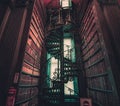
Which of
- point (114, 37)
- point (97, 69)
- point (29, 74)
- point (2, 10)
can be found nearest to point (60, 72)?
point (29, 74)

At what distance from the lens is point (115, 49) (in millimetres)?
2203

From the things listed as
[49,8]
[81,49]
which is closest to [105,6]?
[81,49]

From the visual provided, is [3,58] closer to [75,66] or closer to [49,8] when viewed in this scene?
[75,66]

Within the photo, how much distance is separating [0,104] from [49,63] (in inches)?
134

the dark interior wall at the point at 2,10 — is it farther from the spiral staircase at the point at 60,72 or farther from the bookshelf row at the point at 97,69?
the bookshelf row at the point at 97,69

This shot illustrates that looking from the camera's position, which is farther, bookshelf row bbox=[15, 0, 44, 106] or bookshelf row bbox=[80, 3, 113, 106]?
bookshelf row bbox=[15, 0, 44, 106]

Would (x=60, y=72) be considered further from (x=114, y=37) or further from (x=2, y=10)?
(x=2, y=10)

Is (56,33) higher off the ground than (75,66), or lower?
higher

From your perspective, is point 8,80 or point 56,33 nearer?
point 8,80

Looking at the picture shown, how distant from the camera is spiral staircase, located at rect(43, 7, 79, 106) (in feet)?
13.2

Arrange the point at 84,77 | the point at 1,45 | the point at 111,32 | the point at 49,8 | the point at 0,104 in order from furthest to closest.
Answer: the point at 49,8 < the point at 84,77 < the point at 1,45 < the point at 111,32 < the point at 0,104

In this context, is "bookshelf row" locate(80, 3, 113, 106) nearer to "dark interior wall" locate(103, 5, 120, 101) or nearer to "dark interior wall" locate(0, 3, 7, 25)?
"dark interior wall" locate(103, 5, 120, 101)

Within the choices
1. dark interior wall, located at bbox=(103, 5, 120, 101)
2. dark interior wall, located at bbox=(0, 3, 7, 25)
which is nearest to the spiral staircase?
dark interior wall, located at bbox=(103, 5, 120, 101)

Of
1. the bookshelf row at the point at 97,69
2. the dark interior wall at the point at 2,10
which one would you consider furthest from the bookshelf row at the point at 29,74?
the bookshelf row at the point at 97,69
